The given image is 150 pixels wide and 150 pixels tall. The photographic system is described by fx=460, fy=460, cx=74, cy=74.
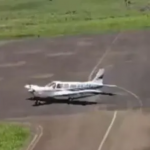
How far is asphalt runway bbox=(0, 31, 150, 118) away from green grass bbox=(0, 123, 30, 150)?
2.04m

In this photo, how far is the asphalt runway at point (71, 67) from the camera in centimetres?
2945

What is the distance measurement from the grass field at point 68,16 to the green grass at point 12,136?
74.8 ft

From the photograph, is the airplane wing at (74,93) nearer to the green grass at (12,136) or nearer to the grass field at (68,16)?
the green grass at (12,136)

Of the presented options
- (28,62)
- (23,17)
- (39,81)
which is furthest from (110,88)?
(23,17)

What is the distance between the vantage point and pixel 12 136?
84.1 feet

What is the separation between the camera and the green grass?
24484 millimetres

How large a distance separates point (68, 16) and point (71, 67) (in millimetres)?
19855

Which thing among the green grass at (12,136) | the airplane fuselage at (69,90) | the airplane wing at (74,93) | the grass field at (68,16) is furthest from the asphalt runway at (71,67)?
the grass field at (68,16)

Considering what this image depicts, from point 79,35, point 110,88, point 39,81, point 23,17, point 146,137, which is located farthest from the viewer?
point 23,17

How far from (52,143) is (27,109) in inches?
229

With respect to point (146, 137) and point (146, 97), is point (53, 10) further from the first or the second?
point (146, 137)

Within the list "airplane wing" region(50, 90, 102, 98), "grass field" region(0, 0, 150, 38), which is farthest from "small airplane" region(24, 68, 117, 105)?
"grass field" region(0, 0, 150, 38)

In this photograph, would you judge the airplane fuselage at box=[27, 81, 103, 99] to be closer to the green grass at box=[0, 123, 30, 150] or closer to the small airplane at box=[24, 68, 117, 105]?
the small airplane at box=[24, 68, 117, 105]

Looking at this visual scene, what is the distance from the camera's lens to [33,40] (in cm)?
4753
